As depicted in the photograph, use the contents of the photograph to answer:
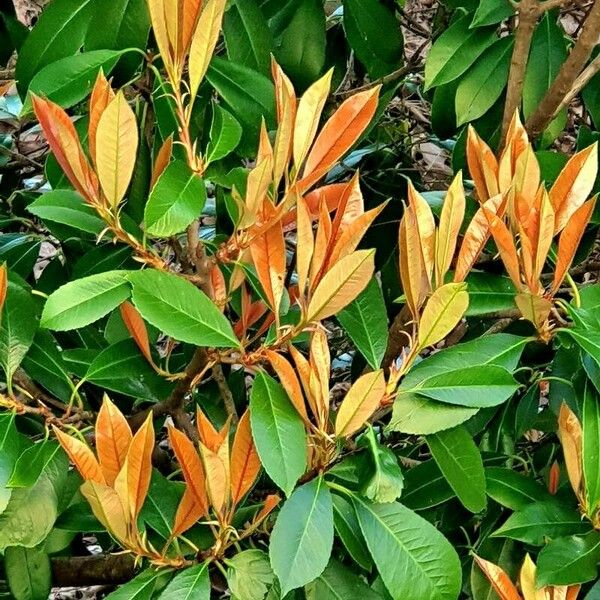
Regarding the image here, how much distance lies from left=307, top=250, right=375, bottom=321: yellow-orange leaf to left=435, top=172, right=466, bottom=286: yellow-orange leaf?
0.06m

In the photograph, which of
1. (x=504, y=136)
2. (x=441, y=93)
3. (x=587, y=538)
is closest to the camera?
(x=587, y=538)

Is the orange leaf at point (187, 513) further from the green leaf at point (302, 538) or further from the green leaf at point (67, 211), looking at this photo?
the green leaf at point (67, 211)

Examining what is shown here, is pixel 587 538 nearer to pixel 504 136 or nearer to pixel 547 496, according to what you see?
pixel 547 496

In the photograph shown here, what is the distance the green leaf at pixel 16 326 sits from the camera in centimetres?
58

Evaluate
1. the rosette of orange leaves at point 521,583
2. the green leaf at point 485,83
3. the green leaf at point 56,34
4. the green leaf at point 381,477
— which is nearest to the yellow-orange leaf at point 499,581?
the rosette of orange leaves at point 521,583

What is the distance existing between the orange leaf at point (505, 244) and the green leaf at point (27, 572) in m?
0.46

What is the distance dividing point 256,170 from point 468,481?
0.27 meters

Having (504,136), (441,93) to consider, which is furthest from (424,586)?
(441,93)

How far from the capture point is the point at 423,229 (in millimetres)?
539

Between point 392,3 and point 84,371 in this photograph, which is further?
point 392,3

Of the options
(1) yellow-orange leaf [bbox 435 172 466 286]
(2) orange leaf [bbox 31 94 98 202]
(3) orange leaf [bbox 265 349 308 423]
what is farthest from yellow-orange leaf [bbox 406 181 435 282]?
(2) orange leaf [bbox 31 94 98 202]

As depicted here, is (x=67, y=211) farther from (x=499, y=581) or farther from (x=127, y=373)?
(x=499, y=581)

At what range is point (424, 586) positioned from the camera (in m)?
0.52

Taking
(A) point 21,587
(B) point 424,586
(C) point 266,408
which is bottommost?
(A) point 21,587
